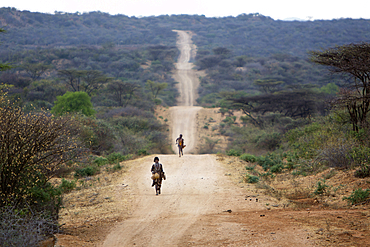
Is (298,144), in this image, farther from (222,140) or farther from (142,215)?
(222,140)

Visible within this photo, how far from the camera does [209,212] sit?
727cm

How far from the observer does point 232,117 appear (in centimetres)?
3356

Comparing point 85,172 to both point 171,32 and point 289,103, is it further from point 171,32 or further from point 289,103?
point 171,32

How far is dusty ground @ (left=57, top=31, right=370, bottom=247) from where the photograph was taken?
5.38 meters

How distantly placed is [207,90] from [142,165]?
120ft

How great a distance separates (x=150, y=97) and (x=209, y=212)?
32.5 m

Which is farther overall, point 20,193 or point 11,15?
point 11,15

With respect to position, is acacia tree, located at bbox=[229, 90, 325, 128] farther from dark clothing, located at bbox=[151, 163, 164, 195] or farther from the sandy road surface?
dark clothing, located at bbox=[151, 163, 164, 195]

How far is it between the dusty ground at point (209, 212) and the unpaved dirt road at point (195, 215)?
2cm

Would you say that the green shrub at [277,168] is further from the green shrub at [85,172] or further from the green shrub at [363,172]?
the green shrub at [85,172]

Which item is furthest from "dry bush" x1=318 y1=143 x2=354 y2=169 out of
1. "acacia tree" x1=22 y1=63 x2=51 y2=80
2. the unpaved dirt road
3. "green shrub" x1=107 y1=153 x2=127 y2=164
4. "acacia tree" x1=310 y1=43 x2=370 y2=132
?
"acacia tree" x1=22 y1=63 x2=51 y2=80

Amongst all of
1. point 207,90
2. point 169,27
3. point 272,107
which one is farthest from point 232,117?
point 169,27

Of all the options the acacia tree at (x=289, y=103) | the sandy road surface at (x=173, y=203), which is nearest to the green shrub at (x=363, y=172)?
the sandy road surface at (x=173, y=203)

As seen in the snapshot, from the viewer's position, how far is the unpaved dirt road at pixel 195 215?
543 cm
